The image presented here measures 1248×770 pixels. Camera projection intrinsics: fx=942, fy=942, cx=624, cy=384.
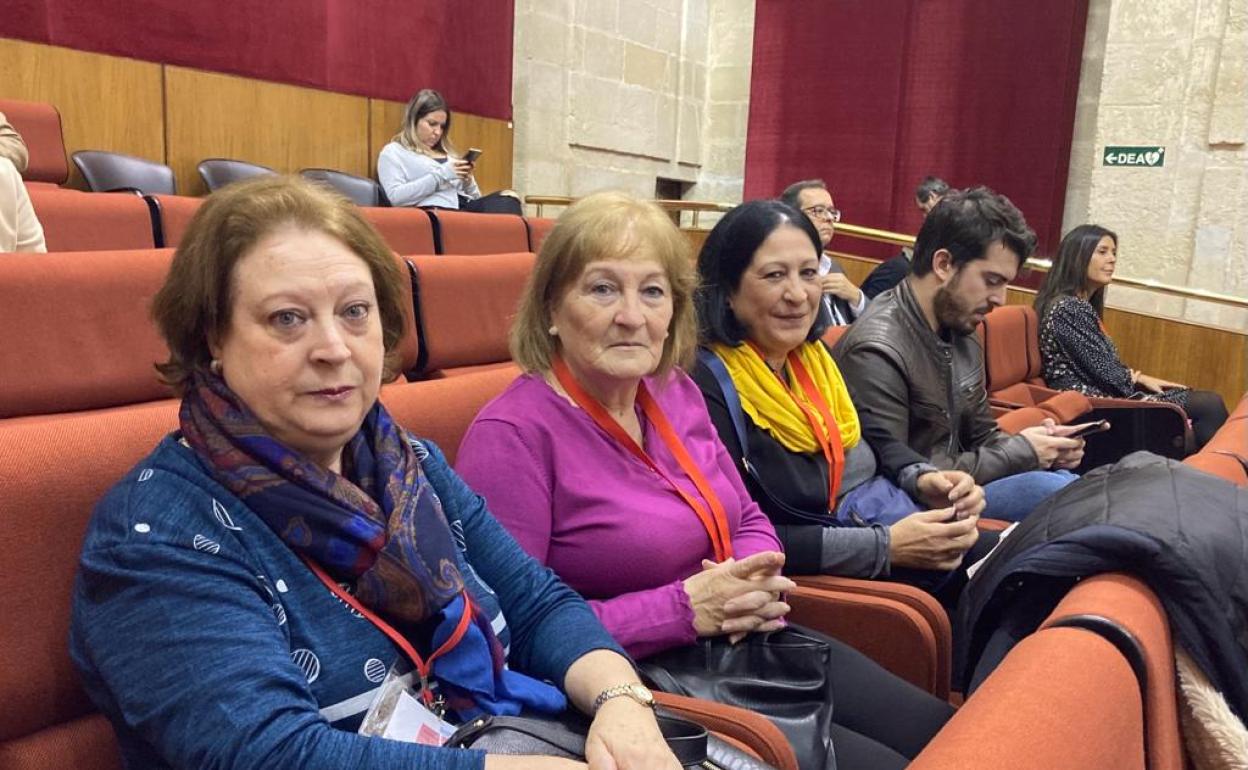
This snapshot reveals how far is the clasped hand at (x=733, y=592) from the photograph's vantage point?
1.23 metres

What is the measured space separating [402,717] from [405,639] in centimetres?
8

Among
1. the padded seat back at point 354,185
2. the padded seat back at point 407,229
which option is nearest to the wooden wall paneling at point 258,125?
the padded seat back at point 354,185

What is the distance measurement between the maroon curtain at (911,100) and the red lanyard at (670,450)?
6.10 meters

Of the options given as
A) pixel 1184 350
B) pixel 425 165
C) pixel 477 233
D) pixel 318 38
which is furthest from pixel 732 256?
pixel 1184 350

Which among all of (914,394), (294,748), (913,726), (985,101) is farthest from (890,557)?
(985,101)

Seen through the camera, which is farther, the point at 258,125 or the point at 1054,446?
the point at 258,125

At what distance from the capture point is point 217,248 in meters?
0.91

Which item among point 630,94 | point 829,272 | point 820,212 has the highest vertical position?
point 630,94

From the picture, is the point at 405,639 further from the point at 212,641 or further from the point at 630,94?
Answer: the point at 630,94

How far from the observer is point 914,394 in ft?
6.44

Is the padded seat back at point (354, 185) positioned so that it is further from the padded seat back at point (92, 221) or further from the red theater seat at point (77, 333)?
the red theater seat at point (77, 333)

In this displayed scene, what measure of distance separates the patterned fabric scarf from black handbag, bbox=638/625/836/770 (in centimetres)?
24

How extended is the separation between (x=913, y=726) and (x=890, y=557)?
0.35 m

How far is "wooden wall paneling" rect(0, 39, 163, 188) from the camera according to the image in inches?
157
